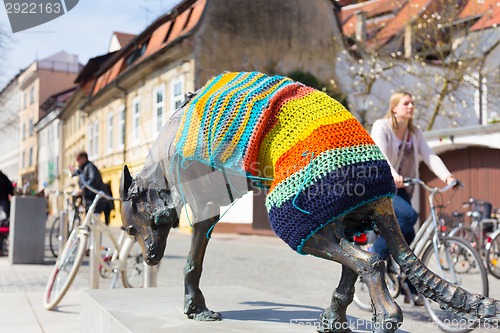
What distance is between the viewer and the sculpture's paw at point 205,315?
3.53m

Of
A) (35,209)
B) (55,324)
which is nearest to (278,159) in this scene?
(55,324)

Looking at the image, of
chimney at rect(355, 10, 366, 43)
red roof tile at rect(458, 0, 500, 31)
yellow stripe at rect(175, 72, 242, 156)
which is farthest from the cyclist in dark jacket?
chimney at rect(355, 10, 366, 43)

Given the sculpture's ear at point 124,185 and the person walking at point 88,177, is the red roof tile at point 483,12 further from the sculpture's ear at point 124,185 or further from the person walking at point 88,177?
the sculpture's ear at point 124,185

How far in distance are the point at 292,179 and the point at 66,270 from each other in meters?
3.85

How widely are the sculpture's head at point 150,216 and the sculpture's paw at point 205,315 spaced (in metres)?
0.39

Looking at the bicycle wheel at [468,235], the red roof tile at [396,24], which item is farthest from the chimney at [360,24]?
the bicycle wheel at [468,235]

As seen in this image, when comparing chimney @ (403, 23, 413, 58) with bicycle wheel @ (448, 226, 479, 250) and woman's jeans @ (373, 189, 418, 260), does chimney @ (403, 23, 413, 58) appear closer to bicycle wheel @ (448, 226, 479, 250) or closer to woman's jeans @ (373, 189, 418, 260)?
bicycle wheel @ (448, 226, 479, 250)

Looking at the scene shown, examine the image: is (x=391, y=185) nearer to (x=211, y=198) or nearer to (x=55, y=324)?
(x=211, y=198)

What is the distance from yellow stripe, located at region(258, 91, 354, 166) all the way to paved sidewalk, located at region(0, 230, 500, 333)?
44.7 inches

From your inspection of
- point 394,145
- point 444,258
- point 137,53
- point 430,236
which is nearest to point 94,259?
point 394,145

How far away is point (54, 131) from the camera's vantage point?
48906 mm

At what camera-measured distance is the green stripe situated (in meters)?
2.65

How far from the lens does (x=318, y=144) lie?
2711 millimetres

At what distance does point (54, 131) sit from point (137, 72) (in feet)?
91.2
